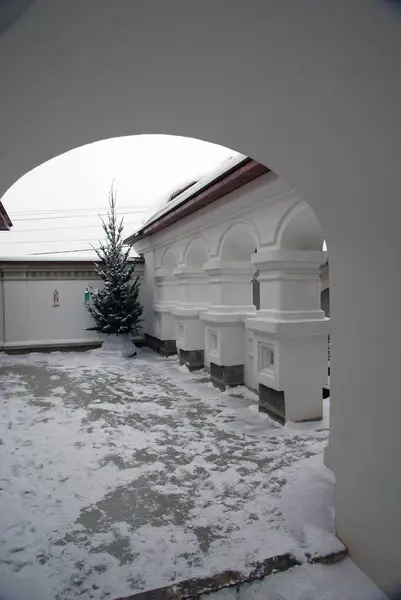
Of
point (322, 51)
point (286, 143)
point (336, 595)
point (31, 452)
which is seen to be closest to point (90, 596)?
point (336, 595)

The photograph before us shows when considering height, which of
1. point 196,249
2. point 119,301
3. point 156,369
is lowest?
point 156,369

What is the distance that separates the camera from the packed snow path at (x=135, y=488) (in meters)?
2.43

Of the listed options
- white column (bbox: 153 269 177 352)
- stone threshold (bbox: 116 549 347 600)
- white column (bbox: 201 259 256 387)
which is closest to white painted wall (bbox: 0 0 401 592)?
stone threshold (bbox: 116 549 347 600)

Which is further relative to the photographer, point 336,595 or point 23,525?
point 23,525

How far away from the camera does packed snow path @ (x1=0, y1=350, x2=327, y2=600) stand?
243cm

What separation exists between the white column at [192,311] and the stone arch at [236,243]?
5.76ft

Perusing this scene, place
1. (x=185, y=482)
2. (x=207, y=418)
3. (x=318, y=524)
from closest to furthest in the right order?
(x=318, y=524) < (x=185, y=482) < (x=207, y=418)

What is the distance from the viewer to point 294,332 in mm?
4918

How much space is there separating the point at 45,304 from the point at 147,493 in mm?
9003

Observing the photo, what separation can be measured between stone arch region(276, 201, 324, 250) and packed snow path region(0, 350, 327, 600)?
2232mm

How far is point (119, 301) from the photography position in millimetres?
10539

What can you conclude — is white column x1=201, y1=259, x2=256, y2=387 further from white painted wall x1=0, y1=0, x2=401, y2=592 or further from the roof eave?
white painted wall x1=0, y1=0, x2=401, y2=592

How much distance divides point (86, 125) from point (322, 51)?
1.17m

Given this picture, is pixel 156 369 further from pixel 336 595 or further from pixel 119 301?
pixel 336 595
